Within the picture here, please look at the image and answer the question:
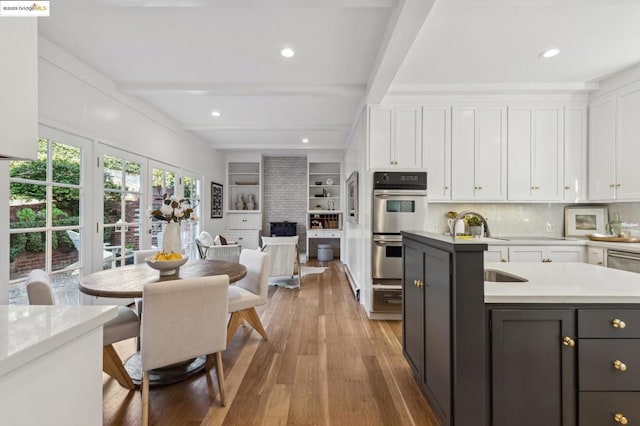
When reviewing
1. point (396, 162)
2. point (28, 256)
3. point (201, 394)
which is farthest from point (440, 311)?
point (28, 256)

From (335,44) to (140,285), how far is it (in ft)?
7.97

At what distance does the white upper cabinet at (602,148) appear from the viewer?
312cm

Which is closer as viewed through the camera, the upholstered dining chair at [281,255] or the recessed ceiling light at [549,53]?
the recessed ceiling light at [549,53]

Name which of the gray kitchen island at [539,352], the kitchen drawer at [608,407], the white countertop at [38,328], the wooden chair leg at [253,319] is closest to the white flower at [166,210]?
the wooden chair leg at [253,319]

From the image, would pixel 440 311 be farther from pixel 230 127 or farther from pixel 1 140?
pixel 230 127

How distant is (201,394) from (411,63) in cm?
328

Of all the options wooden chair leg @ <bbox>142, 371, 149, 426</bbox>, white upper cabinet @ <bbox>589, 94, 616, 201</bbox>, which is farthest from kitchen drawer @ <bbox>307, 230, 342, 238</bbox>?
wooden chair leg @ <bbox>142, 371, 149, 426</bbox>

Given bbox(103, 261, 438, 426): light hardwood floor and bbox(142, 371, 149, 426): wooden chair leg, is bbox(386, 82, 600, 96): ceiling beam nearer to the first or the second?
bbox(103, 261, 438, 426): light hardwood floor

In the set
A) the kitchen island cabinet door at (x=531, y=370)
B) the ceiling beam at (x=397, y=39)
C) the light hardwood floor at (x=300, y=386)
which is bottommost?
the light hardwood floor at (x=300, y=386)

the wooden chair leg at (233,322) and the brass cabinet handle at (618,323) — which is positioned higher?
the brass cabinet handle at (618,323)

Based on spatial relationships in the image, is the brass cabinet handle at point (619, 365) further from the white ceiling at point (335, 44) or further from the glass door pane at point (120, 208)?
the glass door pane at point (120, 208)

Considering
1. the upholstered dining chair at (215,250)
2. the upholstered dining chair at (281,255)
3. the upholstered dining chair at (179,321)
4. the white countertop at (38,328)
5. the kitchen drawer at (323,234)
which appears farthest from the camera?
the kitchen drawer at (323,234)

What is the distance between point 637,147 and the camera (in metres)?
2.91

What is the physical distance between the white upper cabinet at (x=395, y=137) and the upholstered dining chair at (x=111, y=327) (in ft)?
8.88
